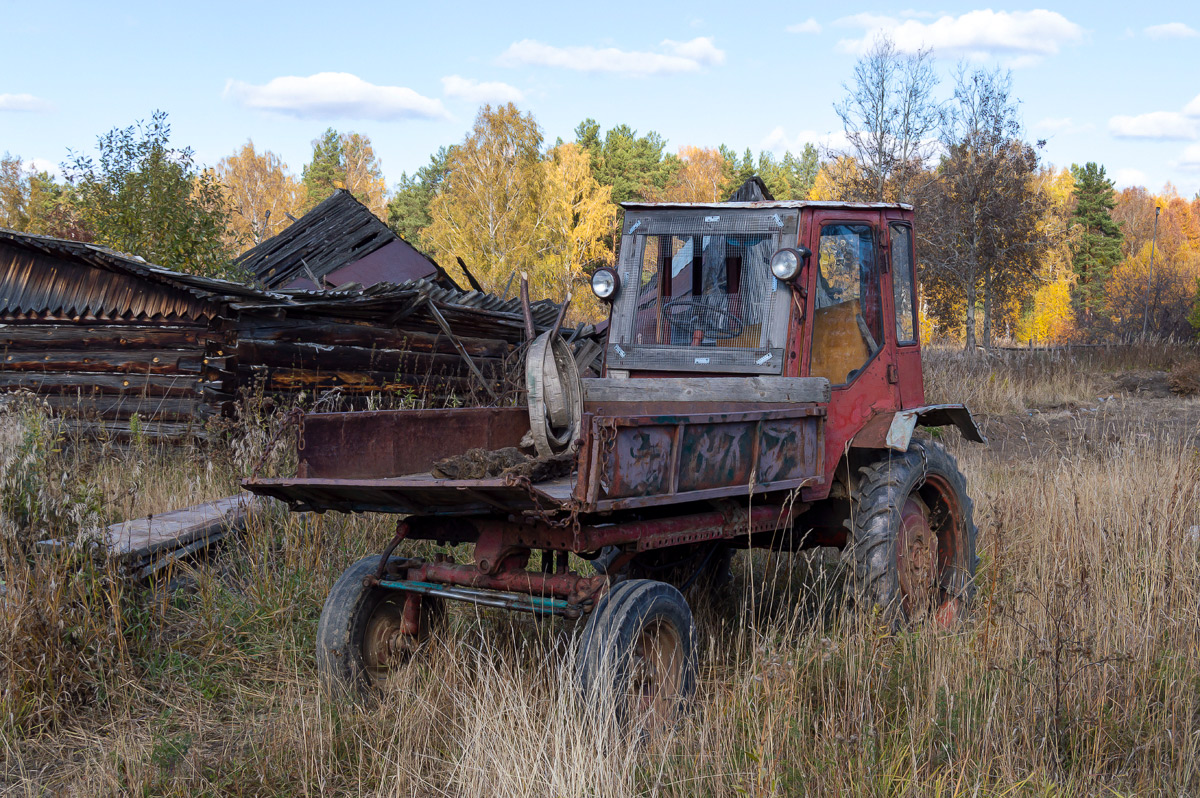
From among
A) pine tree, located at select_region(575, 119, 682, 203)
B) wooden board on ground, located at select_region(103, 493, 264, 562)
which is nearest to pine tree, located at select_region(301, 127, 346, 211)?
pine tree, located at select_region(575, 119, 682, 203)

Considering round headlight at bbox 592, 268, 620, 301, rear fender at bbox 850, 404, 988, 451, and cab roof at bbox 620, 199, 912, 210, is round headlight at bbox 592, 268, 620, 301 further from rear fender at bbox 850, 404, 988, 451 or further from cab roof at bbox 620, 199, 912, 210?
rear fender at bbox 850, 404, 988, 451

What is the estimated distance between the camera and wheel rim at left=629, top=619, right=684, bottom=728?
3.85m

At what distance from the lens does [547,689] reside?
425 centimetres

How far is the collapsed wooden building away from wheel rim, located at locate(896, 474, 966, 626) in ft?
16.1

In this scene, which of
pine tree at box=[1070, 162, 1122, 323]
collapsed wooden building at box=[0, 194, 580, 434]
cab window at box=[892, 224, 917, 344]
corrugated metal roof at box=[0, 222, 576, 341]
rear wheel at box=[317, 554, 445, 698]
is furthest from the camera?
pine tree at box=[1070, 162, 1122, 323]

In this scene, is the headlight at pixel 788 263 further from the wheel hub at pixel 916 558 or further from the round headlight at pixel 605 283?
the wheel hub at pixel 916 558

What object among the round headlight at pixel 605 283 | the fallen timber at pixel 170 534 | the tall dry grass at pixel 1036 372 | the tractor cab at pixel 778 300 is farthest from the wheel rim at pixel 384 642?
the tall dry grass at pixel 1036 372

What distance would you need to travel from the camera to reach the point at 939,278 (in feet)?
86.8

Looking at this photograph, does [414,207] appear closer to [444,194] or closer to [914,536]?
[444,194]

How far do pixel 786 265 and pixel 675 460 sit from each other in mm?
1680

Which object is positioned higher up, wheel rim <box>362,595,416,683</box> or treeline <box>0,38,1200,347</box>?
treeline <box>0,38,1200,347</box>

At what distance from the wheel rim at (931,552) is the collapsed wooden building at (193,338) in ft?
16.1

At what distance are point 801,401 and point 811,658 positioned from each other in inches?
62.1

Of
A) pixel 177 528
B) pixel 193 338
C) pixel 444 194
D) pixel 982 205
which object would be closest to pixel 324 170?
pixel 444 194
